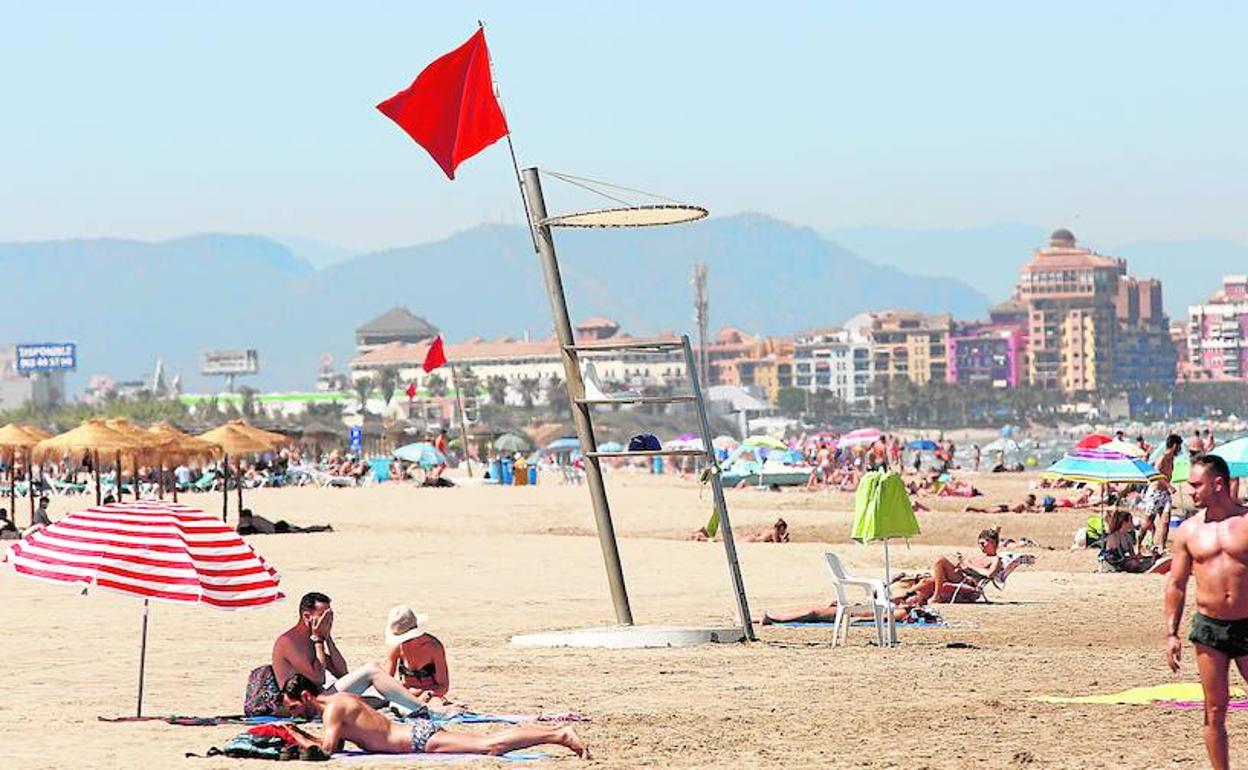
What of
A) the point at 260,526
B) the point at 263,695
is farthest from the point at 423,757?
the point at 260,526

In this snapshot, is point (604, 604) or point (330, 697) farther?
point (604, 604)

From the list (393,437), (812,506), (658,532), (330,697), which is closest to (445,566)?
(658,532)

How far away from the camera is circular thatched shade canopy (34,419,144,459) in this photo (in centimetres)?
2792

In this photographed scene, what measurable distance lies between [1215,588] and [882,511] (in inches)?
266

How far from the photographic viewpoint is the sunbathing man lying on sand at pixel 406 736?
9.19 metres

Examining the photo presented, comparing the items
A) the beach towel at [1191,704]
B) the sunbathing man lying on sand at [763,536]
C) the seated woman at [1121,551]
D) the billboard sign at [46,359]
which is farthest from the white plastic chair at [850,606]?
the billboard sign at [46,359]

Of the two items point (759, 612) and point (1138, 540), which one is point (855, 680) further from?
point (1138, 540)

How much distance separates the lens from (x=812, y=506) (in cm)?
4081

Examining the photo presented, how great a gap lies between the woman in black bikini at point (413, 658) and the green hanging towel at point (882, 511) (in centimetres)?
464

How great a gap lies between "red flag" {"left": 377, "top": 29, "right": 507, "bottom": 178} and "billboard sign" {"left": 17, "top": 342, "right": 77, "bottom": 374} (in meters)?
160

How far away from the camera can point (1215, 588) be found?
7914 mm

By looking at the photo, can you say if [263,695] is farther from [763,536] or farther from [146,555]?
[763,536]

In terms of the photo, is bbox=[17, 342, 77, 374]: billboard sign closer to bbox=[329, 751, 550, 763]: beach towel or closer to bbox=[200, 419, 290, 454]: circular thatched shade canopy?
bbox=[200, 419, 290, 454]: circular thatched shade canopy

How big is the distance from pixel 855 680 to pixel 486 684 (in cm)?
191
